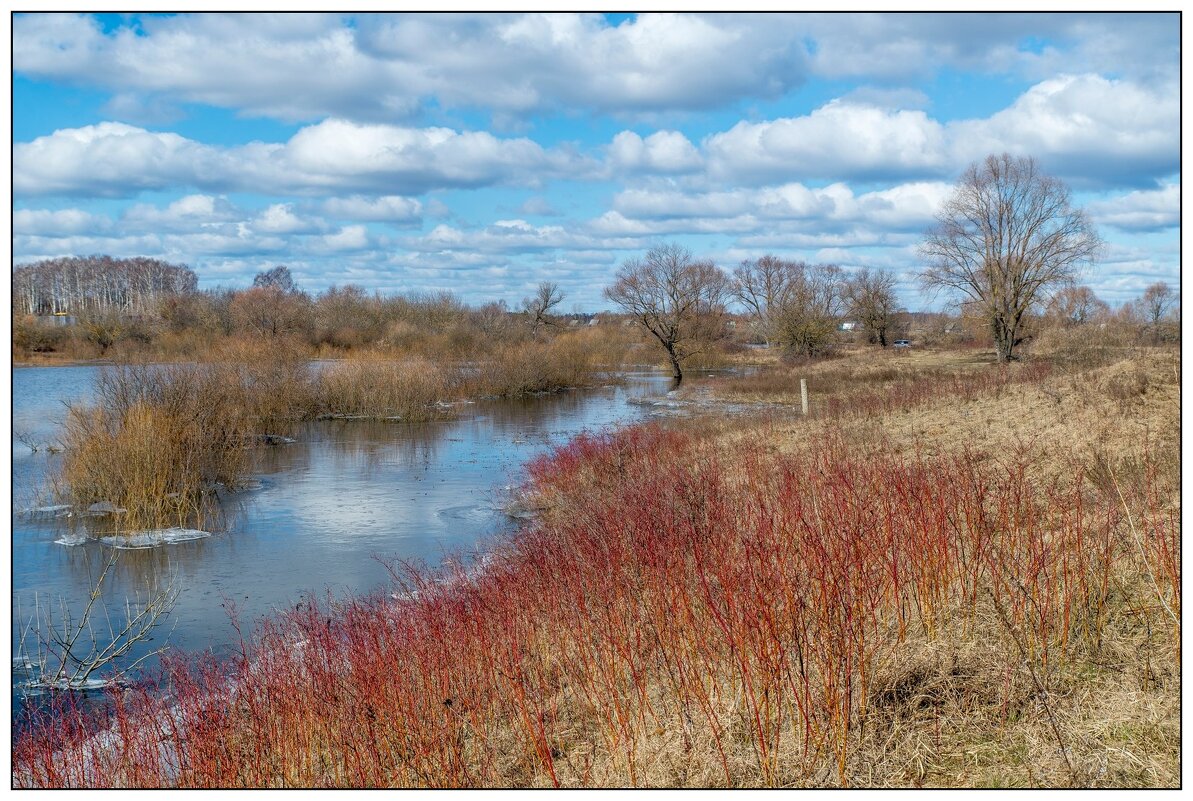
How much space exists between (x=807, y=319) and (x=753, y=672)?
60867 mm

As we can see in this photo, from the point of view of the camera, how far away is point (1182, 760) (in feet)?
14.1

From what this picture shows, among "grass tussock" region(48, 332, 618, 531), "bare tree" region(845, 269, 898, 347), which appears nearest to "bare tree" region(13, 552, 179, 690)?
"grass tussock" region(48, 332, 618, 531)

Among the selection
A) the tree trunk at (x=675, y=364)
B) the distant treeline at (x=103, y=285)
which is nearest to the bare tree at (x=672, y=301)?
the tree trunk at (x=675, y=364)

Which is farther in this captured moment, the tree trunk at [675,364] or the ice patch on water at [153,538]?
the tree trunk at [675,364]

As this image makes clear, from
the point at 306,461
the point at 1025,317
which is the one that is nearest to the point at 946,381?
the point at 306,461

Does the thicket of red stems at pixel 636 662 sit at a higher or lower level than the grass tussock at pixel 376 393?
lower

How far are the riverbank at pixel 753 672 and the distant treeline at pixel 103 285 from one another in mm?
45467

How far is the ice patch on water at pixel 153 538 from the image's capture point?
45.4ft

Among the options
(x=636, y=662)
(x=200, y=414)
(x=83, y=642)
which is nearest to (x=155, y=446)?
(x=200, y=414)

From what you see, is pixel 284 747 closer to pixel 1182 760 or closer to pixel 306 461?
pixel 1182 760

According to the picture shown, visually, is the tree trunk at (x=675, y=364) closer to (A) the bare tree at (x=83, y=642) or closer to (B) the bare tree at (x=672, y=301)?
→ (B) the bare tree at (x=672, y=301)

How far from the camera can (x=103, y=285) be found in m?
57.8

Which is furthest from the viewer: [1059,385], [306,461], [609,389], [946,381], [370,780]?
[609,389]

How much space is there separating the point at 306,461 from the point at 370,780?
1789 cm
